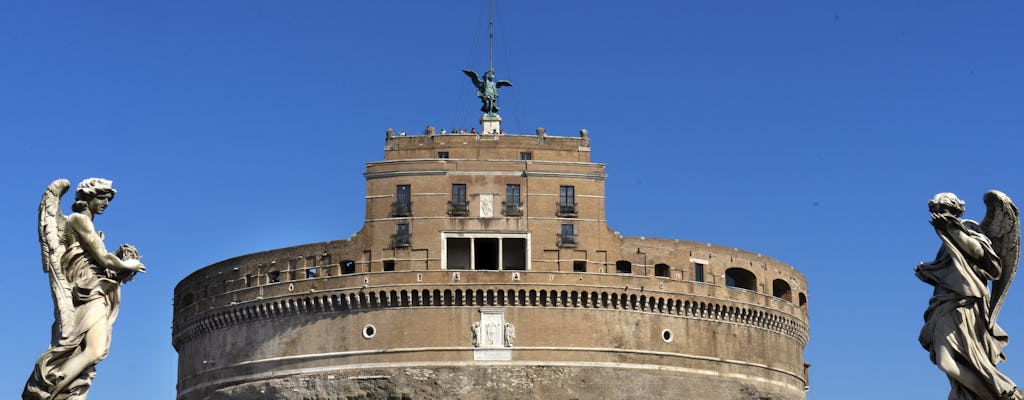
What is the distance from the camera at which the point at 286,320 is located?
72.4 m

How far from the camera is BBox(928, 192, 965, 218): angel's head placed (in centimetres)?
1239

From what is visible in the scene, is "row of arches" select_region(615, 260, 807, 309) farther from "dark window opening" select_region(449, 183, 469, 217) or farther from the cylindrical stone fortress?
"dark window opening" select_region(449, 183, 469, 217)

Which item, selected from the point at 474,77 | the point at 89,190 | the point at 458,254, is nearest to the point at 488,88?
the point at 474,77

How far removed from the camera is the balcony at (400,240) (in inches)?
2793

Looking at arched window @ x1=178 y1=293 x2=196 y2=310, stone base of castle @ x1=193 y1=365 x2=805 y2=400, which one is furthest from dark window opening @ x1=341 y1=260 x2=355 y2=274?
arched window @ x1=178 y1=293 x2=196 y2=310

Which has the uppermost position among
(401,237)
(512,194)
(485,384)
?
(512,194)

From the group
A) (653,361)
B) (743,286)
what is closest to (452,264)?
(653,361)

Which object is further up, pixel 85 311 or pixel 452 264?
pixel 452 264

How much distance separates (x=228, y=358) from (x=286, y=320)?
4.09m

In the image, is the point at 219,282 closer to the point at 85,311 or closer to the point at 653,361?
the point at 653,361

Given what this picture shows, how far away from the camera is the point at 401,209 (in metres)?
71.5

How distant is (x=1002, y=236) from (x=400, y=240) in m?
59.5

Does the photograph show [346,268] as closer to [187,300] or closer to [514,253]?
[514,253]

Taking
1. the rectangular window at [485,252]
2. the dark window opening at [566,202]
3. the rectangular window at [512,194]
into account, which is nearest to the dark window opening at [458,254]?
the rectangular window at [485,252]
